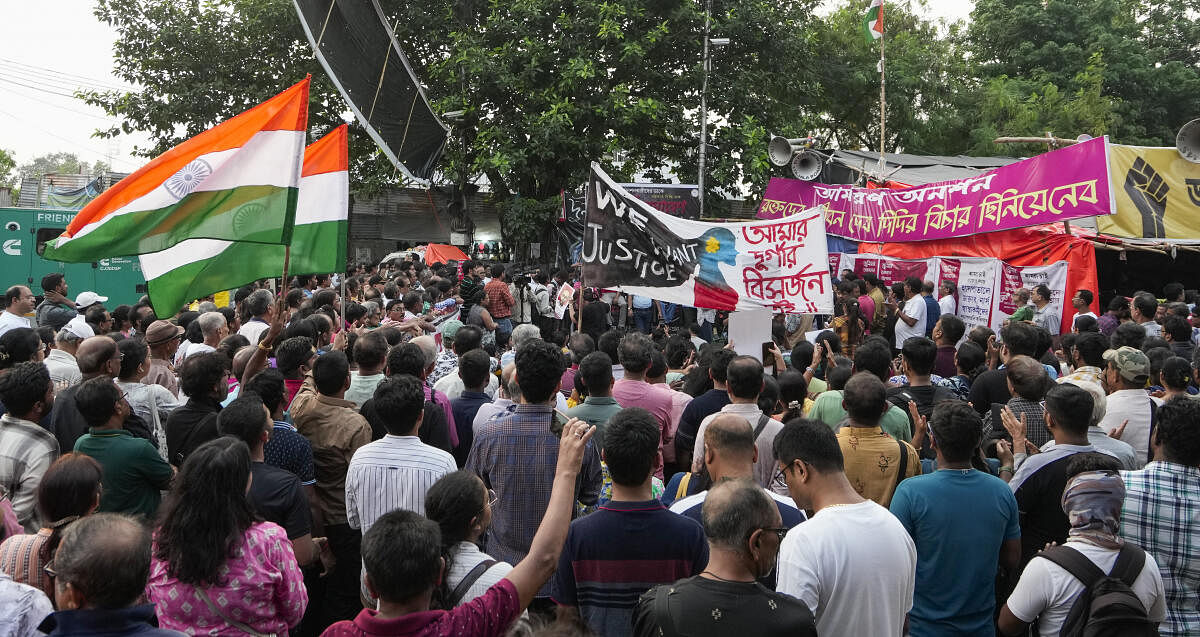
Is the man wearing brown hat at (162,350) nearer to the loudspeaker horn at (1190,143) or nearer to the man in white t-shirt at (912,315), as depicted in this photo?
the man in white t-shirt at (912,315)

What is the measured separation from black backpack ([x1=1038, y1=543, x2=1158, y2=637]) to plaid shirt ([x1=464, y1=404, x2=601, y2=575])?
6.22 feet

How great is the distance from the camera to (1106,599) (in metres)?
2.85

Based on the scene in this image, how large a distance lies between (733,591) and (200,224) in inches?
185

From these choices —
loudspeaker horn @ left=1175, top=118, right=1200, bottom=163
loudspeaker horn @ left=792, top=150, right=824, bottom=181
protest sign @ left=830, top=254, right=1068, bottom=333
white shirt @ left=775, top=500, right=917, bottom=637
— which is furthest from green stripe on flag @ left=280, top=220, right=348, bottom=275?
loudspeaker horn @ left=792, top=150, right=824, bottom=181

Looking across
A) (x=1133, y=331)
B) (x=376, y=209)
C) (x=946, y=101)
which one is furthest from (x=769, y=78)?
(x=1133, y=331)

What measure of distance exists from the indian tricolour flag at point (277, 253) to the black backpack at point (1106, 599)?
5051 millimetres

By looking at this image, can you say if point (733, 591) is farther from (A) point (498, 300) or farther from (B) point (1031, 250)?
(B) point (1031, 250)

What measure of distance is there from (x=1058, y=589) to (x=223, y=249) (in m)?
5.62

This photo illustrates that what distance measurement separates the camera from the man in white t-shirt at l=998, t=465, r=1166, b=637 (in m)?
3.01

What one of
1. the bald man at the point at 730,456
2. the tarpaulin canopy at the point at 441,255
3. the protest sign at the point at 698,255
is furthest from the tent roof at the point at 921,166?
the bald man at the point at 730,456

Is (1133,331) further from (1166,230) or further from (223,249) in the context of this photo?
(223,249)

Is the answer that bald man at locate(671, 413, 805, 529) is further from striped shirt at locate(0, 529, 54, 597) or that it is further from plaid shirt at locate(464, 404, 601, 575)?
striped shirt at locate(0, 529, 54, 597)

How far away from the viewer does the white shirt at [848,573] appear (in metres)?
2.82

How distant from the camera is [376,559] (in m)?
2.33
